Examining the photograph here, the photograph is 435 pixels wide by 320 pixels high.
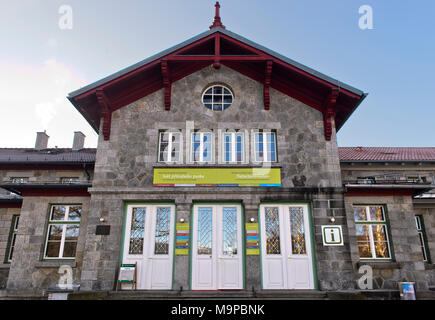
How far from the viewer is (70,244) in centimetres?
1143

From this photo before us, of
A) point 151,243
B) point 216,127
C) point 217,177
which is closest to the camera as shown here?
point 151,243

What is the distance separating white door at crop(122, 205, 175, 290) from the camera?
403 inches

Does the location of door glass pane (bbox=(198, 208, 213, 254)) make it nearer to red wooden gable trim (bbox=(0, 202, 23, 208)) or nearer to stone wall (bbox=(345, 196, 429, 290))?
stone wall (bbox=(345, 196, 429, 290))

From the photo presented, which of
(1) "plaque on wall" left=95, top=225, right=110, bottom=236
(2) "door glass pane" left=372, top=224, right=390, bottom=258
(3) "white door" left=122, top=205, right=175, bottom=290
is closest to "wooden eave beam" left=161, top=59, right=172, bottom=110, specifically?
(3) "white door" left=122, top=205, right=175, bottom=290

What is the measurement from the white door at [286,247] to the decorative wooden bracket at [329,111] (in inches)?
107

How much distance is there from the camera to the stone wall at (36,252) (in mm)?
10641

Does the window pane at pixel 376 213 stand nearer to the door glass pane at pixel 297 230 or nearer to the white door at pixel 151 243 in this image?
the door glass pane at pixel 297 230

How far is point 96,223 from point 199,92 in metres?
5.65

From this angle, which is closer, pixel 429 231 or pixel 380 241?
pixel 380 241

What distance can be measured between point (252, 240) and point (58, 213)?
22.5ft

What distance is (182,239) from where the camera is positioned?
34.2 feet

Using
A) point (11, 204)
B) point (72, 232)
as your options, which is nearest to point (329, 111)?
point (72, 232)

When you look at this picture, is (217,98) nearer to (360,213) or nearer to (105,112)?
(105,112)

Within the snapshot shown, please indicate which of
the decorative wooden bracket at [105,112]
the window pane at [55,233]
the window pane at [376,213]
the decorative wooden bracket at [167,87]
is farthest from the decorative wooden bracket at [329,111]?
the window pane at [55,233]
